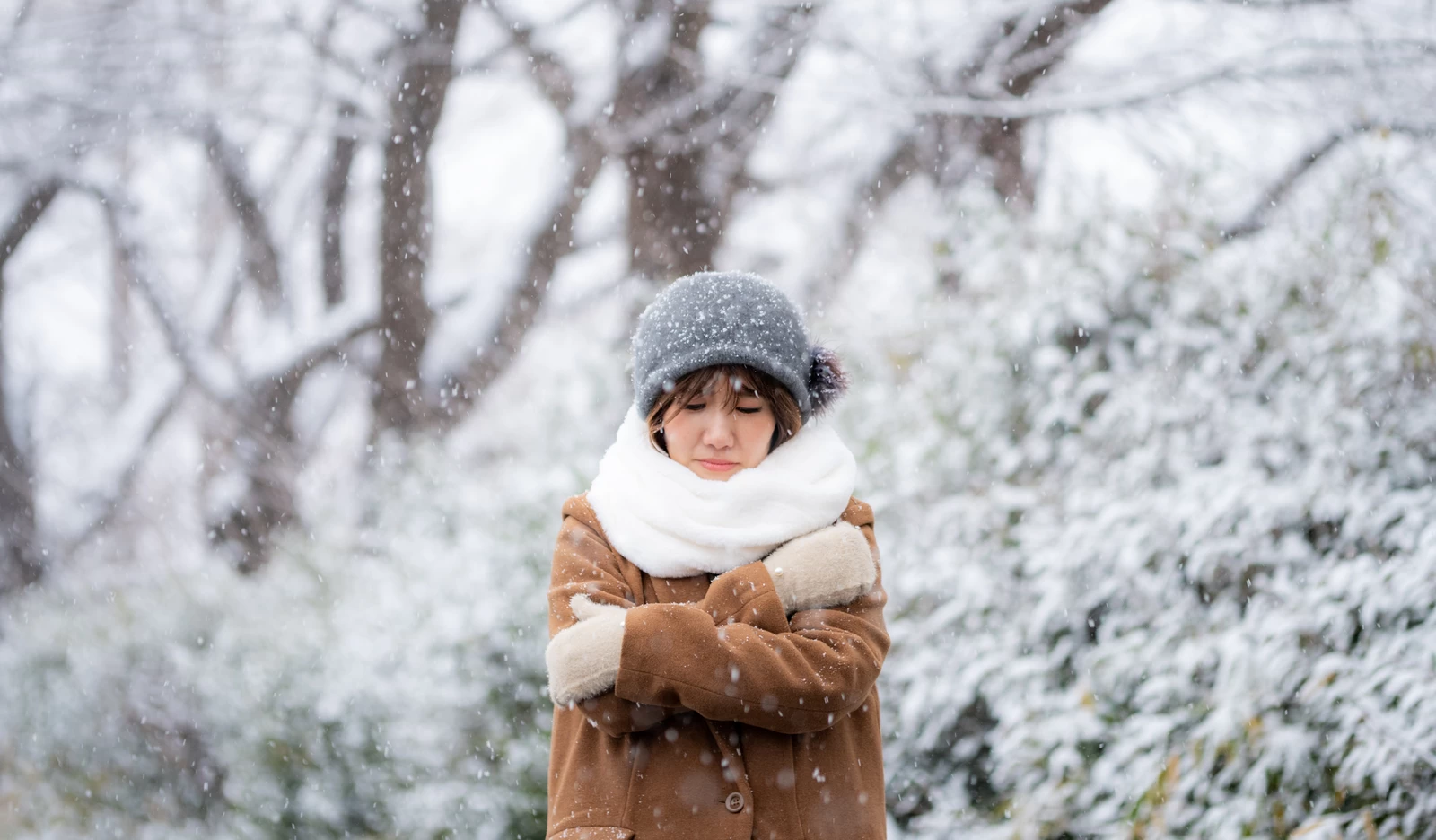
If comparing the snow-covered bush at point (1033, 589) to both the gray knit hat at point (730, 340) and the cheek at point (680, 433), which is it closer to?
the gray knit hat at point (730, 340)

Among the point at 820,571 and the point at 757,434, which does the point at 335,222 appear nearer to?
the point at 757,434

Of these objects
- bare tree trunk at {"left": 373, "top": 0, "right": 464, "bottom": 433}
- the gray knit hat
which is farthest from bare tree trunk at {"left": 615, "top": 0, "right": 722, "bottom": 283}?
the gray knit hat

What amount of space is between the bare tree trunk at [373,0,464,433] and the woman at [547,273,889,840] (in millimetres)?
5073

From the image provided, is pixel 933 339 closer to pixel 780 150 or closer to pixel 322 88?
pixel 780 150

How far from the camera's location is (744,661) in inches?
57.5

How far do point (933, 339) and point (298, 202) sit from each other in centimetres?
632

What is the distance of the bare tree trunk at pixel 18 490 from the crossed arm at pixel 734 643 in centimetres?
720

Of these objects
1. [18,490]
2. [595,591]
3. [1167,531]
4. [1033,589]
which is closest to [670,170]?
[1033,589]

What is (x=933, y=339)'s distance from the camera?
4.29 meters

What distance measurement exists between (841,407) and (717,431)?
103 inches

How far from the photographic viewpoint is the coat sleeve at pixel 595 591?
1.53 meters

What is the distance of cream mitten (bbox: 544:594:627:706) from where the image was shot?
148 centimetres

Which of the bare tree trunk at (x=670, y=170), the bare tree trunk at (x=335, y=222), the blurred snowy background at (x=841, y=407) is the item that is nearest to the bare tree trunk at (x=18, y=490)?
the blurred snowy background at (x=841, y=407)

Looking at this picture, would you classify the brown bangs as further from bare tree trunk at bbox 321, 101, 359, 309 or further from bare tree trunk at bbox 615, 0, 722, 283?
bare tree trunk at bbox 321, 101, 359, 309
